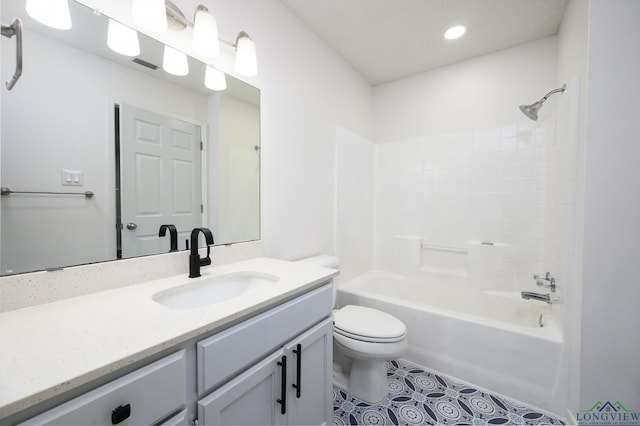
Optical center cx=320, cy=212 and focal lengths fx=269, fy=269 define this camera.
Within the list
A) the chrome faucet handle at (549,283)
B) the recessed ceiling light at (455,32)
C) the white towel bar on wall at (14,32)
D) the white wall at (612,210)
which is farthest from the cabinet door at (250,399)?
the recessed ceiling light at (455,32)

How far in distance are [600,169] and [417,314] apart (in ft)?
4.22

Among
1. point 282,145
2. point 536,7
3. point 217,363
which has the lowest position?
point 217,363

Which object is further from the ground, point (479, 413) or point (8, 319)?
point (8, 319)

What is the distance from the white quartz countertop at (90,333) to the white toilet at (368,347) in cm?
74

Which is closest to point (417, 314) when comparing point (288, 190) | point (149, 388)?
point (288, 190)

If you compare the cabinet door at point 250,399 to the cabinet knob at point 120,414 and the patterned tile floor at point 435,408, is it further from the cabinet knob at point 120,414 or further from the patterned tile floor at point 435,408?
the patterned tile floor at point 435,408

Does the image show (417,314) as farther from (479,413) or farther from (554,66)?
(554,66)

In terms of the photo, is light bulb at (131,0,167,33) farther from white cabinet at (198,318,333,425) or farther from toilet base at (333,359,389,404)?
toilet base at (333,359,389,404)

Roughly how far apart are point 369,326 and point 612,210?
1.31 metres

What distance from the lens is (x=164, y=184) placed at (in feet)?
3.85

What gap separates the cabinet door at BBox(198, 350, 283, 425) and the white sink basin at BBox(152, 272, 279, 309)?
33cm

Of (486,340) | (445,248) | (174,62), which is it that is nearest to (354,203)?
(445,248)

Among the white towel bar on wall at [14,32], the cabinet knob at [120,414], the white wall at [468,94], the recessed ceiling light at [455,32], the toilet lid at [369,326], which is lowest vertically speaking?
the toilet lid at [369,326]

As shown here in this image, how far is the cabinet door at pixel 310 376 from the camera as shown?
1.02 meters
